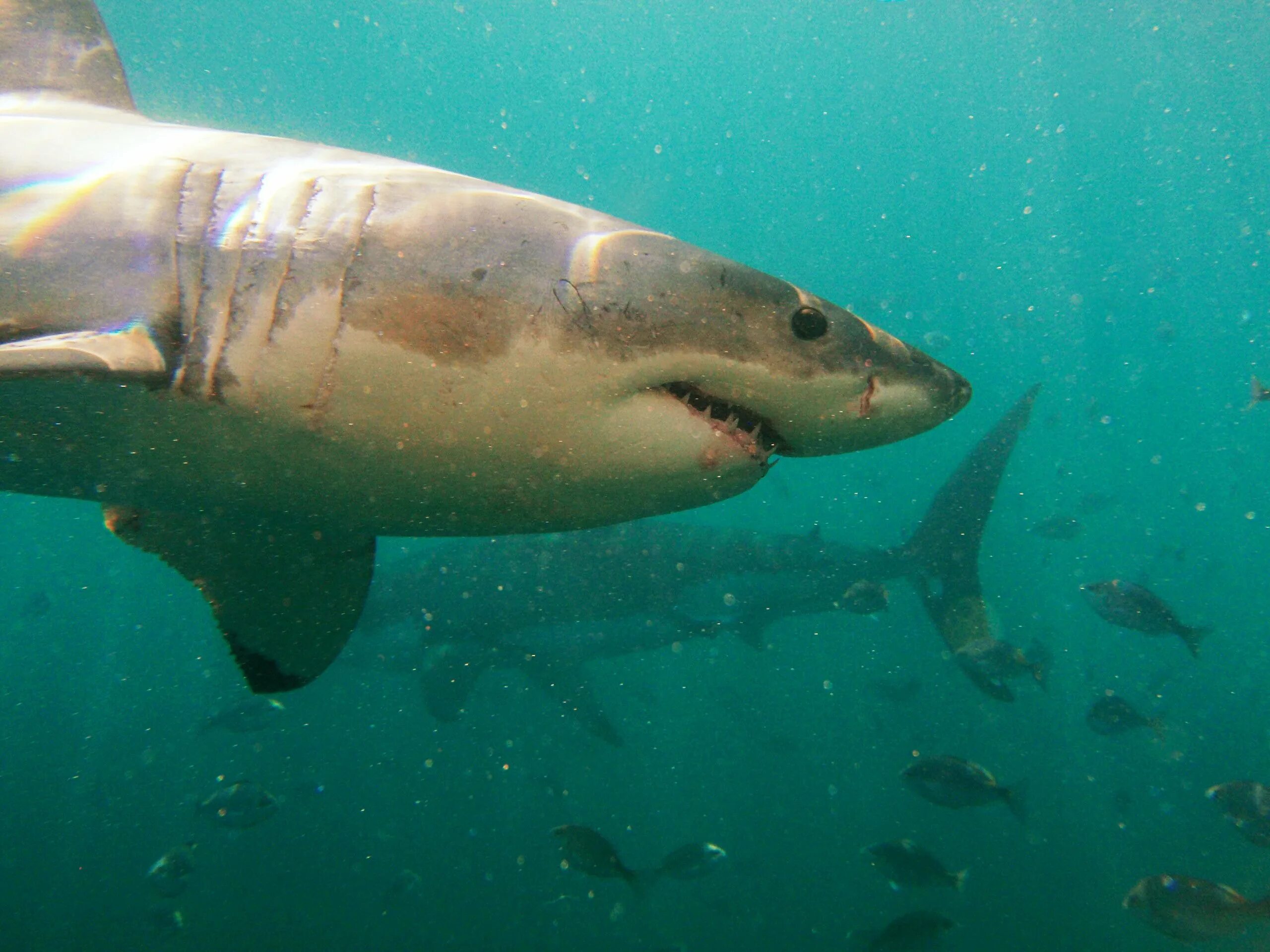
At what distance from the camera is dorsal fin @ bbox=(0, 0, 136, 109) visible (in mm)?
3164

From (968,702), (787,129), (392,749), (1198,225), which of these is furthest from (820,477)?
(1198,225)

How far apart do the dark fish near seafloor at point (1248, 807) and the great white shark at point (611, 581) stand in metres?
4.88

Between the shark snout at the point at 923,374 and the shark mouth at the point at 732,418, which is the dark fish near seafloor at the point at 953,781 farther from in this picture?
the shark mouth at the point at 732,418

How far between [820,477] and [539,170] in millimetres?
65561

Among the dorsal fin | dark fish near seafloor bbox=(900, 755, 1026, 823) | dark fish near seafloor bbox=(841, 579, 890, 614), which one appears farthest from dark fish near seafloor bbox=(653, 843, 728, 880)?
the dorsal fin

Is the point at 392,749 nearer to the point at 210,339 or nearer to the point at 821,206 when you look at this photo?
the point at 210,339

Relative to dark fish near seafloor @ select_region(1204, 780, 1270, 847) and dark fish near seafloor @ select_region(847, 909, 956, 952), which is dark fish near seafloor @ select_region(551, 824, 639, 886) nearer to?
dark fish near seafloor @ select_region(847, 909, 956, 952)

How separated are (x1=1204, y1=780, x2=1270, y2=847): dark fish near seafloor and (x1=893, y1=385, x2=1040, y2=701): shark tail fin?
3908 millimetres

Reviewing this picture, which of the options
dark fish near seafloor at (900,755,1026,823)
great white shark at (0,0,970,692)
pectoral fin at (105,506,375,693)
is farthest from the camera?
dark fish near seafloor at (900,755,1026,823)

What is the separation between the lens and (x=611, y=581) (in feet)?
44.5

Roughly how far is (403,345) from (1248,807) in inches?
391

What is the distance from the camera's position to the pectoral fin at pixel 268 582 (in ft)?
10.2

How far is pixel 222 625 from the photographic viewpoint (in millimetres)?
3285

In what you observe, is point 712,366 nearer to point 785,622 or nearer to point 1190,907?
point 1190,907
